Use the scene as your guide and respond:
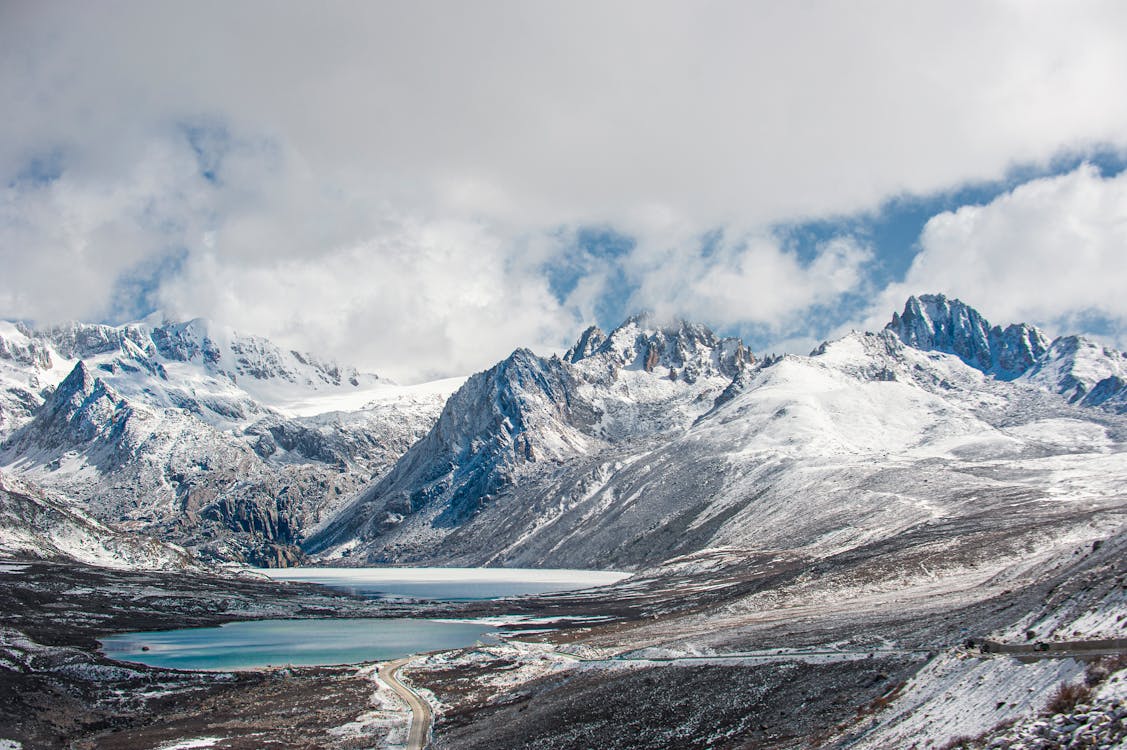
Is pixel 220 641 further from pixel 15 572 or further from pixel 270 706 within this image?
pixel 15 572

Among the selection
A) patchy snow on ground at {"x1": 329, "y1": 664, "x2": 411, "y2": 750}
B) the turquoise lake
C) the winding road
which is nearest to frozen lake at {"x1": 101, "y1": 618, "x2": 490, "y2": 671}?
the turquoise lake

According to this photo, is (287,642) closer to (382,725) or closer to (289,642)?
(289,642)

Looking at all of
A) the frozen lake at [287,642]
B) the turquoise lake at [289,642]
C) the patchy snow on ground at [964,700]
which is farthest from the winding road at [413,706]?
the patchy snow on ground at [964,700]

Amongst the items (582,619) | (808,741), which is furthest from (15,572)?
(808,741)

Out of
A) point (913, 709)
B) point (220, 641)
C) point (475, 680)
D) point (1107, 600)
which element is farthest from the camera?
point (220, 641)

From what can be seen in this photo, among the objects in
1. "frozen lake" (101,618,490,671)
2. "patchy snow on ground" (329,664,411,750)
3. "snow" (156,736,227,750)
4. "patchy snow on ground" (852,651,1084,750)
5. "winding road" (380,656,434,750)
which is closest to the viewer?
"patchy snow on ground" (852,651,1084,750)

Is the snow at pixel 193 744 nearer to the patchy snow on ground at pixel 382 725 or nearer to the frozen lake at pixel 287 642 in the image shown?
the patchy snow on ground at pixel 382 725

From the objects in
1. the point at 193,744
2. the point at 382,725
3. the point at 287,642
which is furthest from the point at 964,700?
the point at 287,642

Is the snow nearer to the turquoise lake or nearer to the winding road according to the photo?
the winding road
